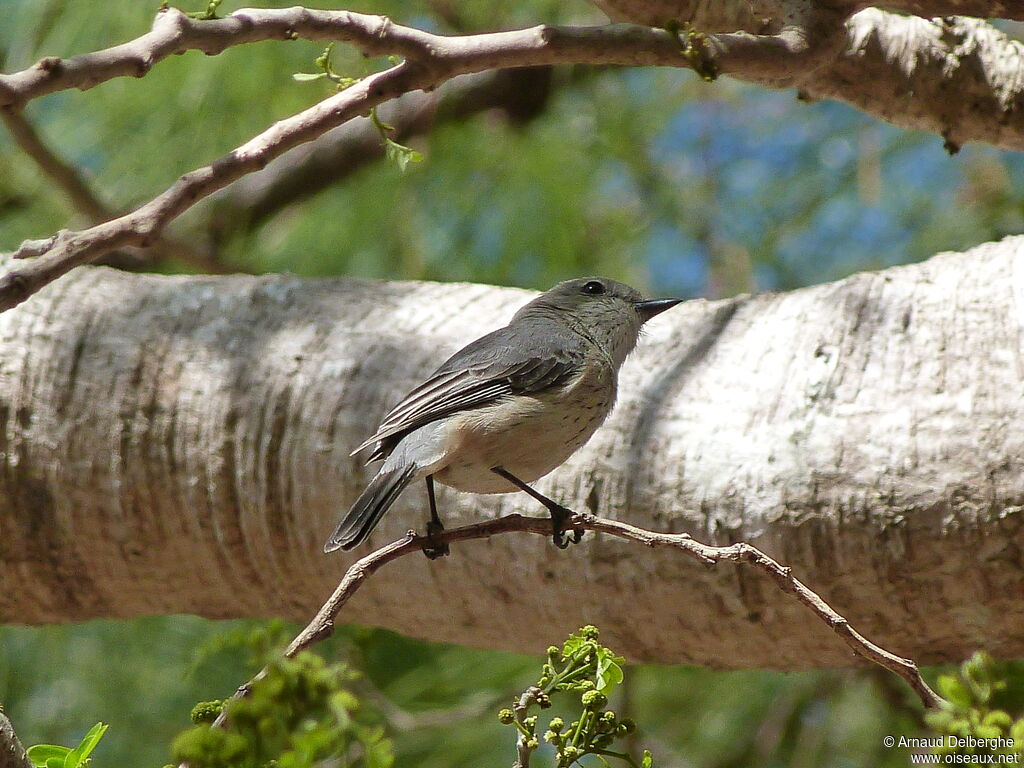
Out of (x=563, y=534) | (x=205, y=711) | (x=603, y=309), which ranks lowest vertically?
(x=563, y=534)

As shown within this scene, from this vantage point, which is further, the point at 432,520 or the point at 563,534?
the point at 432,520

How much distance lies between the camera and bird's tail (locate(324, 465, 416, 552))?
1.65m

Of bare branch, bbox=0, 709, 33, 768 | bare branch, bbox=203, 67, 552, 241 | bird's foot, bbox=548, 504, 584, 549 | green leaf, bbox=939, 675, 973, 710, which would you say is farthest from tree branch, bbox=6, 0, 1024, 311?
bare branch, bbox=203, 67, 552, 241

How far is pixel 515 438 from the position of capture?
2.04 m

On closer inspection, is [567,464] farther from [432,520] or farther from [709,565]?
[709,565]

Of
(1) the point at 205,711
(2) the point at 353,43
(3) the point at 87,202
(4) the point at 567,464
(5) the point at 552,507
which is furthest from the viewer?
(3) the point at 87,202

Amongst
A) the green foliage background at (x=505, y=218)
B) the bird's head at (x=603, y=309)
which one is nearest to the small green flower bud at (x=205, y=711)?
the bird's head at (x=603, y=309)

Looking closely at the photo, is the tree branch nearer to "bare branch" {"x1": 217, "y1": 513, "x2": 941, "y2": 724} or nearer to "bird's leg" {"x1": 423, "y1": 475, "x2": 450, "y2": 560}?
"bare branch" {"x1": 217, "y1": 513, "x2": 941, "y2": 724}

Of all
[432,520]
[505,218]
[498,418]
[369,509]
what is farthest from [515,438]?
[505,218]

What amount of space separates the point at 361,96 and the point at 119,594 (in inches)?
56.3

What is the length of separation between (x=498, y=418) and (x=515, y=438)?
0.19ft

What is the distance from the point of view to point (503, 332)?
2318 millimetres

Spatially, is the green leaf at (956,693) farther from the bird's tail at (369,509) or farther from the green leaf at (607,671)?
the bird's tail at (369,509)

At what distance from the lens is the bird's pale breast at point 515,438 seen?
204 centimetres
